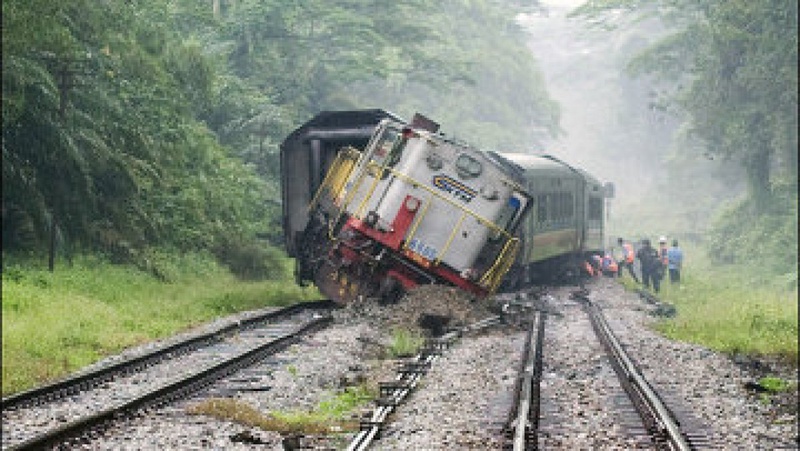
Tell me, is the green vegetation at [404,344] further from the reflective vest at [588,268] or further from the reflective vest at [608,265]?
Answer: the reflective vest at [608,265]

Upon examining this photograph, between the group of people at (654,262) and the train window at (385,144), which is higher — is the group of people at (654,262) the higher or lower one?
the lower one

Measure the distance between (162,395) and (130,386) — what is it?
1.03 meters

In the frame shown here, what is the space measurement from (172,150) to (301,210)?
3.98m

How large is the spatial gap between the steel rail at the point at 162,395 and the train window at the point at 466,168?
4.32 metres

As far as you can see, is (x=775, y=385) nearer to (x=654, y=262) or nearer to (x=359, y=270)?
(x=359, y=270)

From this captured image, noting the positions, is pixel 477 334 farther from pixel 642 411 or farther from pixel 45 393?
pixel 45 393

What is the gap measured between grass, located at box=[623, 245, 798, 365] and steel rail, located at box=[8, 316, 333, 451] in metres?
6.72

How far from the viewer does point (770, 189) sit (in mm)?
38344

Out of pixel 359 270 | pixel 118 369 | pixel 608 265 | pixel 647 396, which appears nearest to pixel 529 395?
pixel 647 396

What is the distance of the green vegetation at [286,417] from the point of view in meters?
9.42

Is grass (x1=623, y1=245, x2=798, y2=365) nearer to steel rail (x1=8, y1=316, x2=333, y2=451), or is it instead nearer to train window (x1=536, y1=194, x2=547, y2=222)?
train window (x1=536, y1=194, x2=547, y2=222)

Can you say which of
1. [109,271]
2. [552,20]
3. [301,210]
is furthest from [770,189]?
[552,20]

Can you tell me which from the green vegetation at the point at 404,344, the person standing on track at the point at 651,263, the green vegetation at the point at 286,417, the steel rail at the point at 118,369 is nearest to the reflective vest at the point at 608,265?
the person standing on track at the point at 651,263

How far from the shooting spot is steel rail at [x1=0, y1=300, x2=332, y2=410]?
10.3 m
